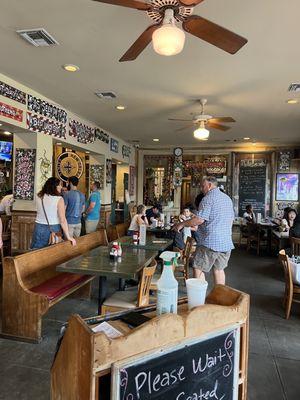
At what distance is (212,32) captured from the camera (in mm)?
2369

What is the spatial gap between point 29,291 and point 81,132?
4391mm

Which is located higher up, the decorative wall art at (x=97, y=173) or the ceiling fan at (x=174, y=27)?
the ceiling fan at (x=174, y=27)

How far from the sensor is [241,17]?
2822mm

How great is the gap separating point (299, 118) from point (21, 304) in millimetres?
6199

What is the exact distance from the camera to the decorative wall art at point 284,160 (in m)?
9.69

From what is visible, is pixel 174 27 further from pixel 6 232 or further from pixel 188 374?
pixel 6 232

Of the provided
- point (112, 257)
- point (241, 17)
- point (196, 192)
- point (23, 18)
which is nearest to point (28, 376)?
point (112, 257)

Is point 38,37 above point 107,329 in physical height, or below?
above

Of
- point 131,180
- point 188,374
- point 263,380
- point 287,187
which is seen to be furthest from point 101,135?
point 188,374

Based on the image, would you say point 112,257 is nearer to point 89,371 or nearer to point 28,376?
point 28,376

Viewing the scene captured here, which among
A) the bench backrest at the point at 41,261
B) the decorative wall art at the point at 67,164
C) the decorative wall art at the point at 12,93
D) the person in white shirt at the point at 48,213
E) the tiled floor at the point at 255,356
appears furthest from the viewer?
the decorative wall art at the point at 67,164

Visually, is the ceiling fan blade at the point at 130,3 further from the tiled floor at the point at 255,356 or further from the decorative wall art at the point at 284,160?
the decorative wall art at the point at 284,160

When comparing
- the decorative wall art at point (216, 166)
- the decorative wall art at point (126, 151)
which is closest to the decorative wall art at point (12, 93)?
the decorative wall art at point (126, 151)

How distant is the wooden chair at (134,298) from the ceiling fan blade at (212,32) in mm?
1984
